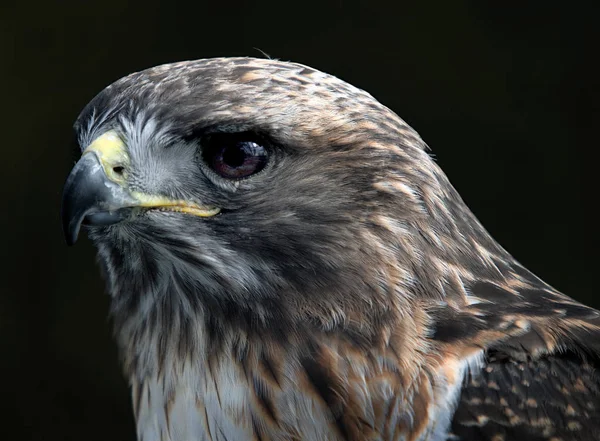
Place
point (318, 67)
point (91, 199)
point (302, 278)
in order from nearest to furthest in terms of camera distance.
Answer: point (91, 199), point (302, 278), point (318, 67)

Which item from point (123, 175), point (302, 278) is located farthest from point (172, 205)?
point (302, 278)

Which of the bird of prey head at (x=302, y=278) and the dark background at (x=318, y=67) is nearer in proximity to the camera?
the bird of prey head at (x=302, y=278)

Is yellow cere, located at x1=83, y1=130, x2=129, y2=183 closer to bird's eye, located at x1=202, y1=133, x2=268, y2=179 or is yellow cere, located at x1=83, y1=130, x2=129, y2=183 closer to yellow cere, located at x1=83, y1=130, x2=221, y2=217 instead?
yellow cere, located at x1=83, y1=130, x2=221, y2=217

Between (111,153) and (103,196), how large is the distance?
118mm

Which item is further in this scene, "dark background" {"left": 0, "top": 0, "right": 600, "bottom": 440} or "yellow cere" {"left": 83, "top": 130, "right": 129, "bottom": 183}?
"dark background" {"left": 0, "top": 0, "right": 600, "bottom": 440}

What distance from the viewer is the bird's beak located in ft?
6.27

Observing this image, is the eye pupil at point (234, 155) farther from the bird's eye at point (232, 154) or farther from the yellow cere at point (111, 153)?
the yellow cere at point (111, 153)

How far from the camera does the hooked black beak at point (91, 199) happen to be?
6.26 ft

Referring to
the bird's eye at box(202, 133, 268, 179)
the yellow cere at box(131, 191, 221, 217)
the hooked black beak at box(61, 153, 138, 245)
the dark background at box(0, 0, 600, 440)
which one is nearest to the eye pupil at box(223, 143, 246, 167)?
the bird's eye at box(202, 133, 268, 179)

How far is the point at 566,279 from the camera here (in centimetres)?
516

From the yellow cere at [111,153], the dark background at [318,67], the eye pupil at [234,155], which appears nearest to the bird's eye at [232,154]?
the eye pupil at [234,155]

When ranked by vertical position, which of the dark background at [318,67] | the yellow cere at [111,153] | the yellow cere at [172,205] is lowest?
the dark background at [318,67]

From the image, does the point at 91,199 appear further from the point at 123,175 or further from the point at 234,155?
the point at 234,155

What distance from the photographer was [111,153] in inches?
78.5
